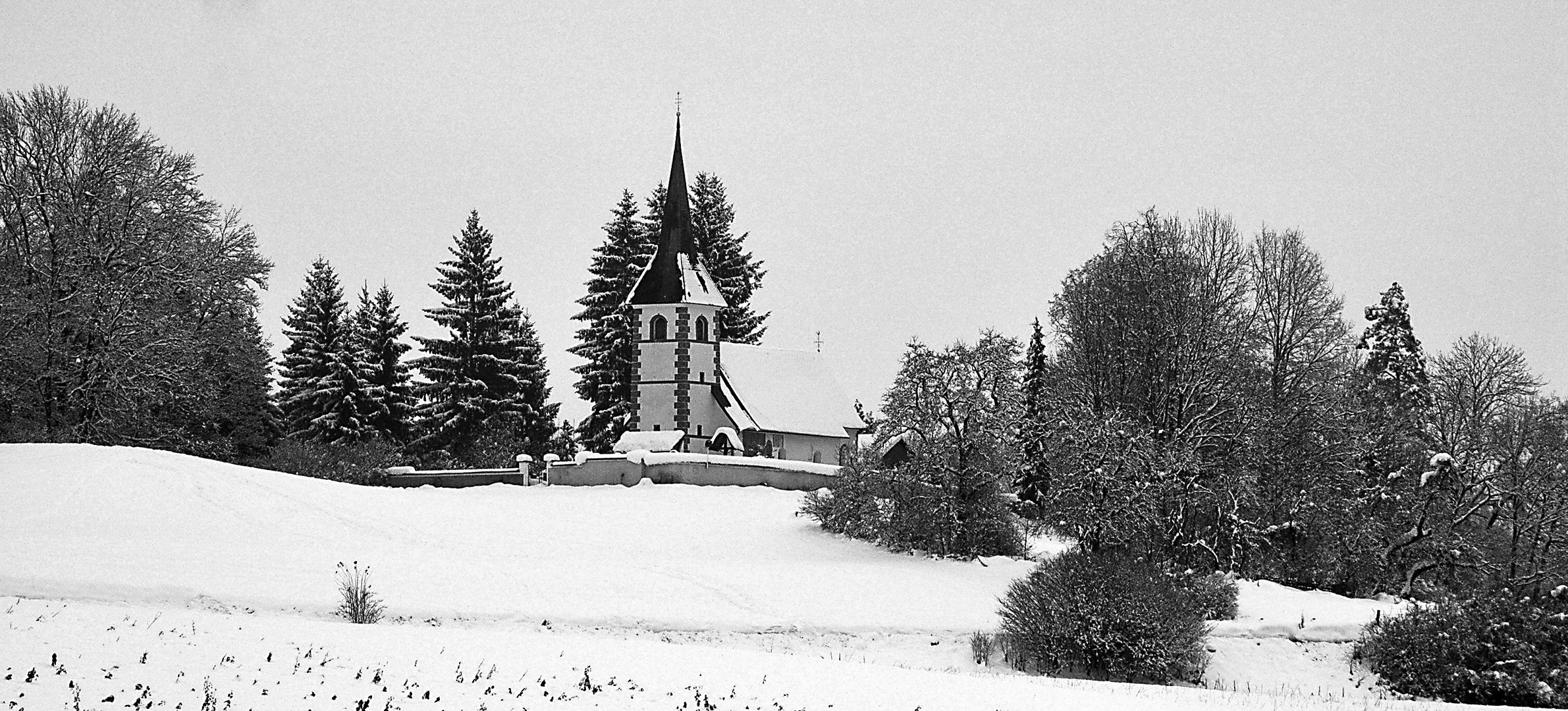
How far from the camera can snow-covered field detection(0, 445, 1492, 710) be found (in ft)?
43.3

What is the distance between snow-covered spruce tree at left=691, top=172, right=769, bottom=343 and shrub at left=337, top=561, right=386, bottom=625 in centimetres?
4033

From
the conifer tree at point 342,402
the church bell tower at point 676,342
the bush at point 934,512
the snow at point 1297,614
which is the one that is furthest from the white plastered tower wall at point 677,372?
the snow at point 1297,614

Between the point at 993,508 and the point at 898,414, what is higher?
the point at 898,414

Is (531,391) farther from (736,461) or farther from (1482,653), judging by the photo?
(1482,653)

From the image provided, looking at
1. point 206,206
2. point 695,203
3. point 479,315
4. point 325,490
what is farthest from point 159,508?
point 695,203

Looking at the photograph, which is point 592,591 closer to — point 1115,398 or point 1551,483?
point 1115,398

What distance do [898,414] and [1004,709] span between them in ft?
49.4

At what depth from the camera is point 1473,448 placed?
35.2m

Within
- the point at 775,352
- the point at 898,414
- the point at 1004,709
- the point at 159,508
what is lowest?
the point at 1004,709

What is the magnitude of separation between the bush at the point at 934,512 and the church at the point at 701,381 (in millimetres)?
20526

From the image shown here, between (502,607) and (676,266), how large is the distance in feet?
105

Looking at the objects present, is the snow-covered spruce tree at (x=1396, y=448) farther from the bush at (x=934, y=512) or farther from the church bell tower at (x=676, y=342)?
the church bell tower at (x=676, y=342)

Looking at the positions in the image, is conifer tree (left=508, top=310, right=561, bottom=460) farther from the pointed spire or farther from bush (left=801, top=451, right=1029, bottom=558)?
bush (left=801, top=451, right=1029, bottom=558)

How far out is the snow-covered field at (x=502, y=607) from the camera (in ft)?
43.3
